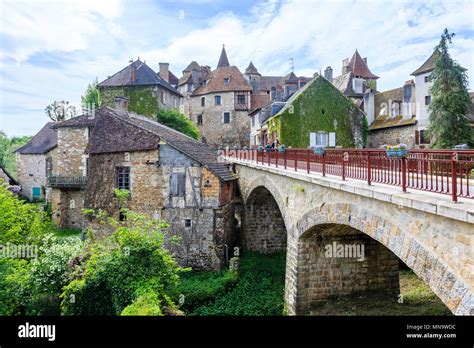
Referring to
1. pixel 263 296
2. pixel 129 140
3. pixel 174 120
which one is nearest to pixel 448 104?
A: pixel 263 296

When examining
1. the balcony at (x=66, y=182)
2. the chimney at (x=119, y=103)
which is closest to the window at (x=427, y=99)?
the chimney at (x=119, y=103)

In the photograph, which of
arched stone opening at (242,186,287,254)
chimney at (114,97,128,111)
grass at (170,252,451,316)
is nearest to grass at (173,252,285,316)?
grass at (170,252,451,316)

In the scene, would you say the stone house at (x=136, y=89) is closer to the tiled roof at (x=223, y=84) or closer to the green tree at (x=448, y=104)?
the tiled roof at (x=223, y=84)

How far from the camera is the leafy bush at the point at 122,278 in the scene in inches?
461

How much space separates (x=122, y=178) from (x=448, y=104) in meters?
21.4

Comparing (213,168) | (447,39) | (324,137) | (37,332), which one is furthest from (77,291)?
(447,39)

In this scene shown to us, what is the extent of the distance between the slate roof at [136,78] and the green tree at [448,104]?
75.4 ft

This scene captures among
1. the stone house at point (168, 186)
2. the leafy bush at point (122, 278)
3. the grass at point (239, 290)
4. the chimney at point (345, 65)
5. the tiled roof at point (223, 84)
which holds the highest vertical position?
the chimney at point (345, 65)

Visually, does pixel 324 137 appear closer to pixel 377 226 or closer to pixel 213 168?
pixel 213 168

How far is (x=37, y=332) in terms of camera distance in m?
6.67

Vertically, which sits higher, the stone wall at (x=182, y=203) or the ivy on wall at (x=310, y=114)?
the ivy on wall at (x=310, y=114)

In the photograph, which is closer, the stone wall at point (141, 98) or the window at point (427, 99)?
the window at point (427, 99)

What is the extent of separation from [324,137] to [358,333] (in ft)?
66.3

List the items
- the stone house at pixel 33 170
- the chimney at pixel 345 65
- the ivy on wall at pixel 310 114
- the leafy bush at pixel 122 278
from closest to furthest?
the leafy bush at pixel 122 278 → the ivy on wall at pixel 310 114 → the stone house at pixel 33 170 → the chimney at pixel 345 65
